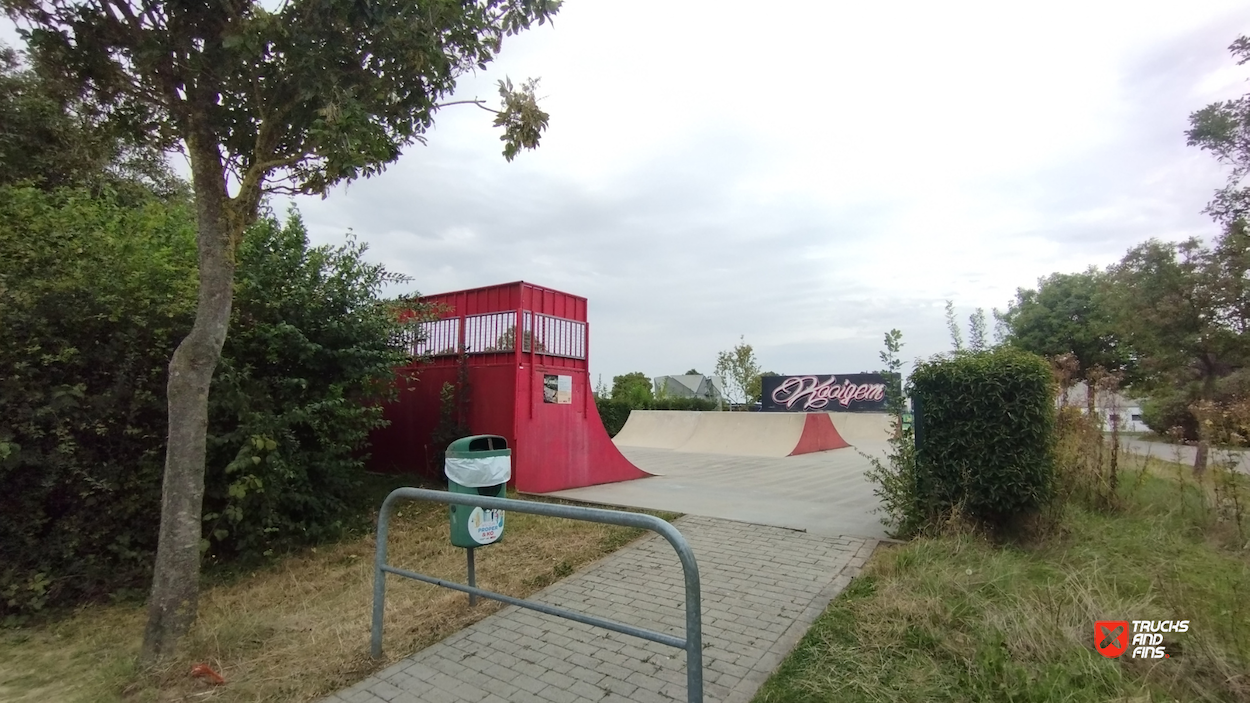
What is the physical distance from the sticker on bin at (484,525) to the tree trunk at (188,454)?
1.60 metres

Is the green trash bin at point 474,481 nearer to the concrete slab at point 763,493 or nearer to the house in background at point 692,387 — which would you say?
the concrete slab at point 763,493

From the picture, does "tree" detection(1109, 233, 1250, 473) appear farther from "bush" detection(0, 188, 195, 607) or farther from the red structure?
"bush" detection(0, 188, 195, 607)

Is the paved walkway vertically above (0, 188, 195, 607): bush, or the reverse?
(0, 188, 195, 607): bush

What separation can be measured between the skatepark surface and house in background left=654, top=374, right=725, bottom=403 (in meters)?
11.1

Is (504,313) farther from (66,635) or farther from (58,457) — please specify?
(66,635)

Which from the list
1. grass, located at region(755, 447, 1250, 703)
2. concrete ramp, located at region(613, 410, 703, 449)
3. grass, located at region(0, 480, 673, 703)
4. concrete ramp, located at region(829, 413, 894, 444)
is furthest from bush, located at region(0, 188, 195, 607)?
concrete ramp, located at region(829, 413, 894, 444)

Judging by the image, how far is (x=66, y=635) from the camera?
4.02m

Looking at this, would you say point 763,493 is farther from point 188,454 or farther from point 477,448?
point 188,454

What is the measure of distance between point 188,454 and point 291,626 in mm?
1326

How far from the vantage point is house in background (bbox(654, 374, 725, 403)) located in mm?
32441

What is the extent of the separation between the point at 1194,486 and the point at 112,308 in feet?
31.5

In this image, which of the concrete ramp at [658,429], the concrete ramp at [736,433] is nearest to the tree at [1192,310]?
the concrete ramp at [736,433]

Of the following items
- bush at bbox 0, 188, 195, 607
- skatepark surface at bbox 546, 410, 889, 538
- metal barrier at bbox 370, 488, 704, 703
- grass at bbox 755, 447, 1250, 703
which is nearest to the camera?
metal barrier at bbox 370, 488, 704, 703

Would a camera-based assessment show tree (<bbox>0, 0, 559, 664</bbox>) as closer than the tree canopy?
Yes
